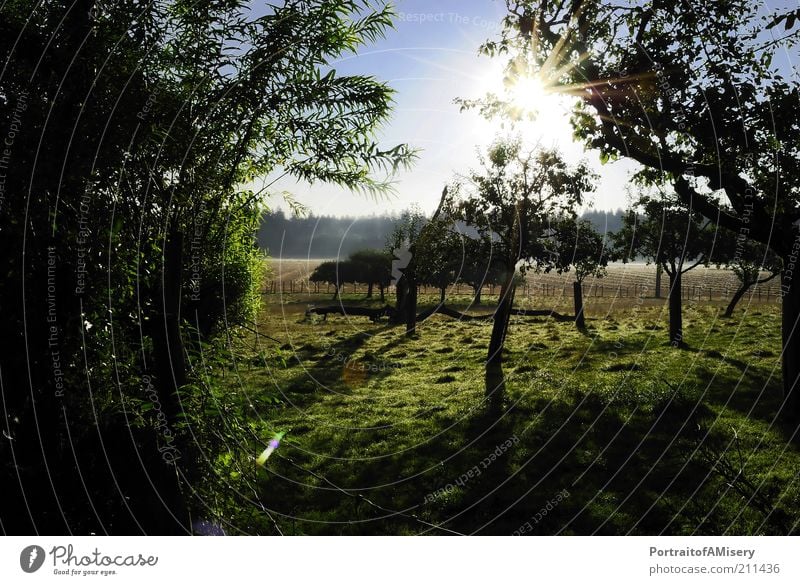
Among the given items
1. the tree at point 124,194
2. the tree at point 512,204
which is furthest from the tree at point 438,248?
the tree at point 124,194

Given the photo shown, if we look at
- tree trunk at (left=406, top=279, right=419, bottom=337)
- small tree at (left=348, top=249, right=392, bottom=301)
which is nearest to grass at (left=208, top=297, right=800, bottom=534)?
tree trunk at (left=406, top=279, right=419, bottom=337)

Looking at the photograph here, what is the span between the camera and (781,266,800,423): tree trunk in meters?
14.1

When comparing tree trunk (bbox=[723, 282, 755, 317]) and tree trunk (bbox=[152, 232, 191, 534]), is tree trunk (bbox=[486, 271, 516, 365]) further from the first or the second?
tree trunk (bbox=[152, 232, 191, 534])

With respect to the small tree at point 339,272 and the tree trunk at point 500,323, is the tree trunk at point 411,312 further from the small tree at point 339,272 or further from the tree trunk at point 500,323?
the small tree at point 339,272

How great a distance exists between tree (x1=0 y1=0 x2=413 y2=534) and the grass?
1.26 metres

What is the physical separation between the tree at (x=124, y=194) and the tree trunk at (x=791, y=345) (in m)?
12.0

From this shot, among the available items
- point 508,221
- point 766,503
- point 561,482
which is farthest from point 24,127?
point 508,221

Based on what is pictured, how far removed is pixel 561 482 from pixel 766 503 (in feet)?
12.5

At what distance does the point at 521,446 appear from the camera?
14.4 meters

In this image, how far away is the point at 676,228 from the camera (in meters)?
35.6

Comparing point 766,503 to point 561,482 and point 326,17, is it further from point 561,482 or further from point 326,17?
point 326,17

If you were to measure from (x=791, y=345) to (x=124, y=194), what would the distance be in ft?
51.7

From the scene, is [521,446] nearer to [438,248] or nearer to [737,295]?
[438,248]

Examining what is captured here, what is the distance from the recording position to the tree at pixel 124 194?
18.3ft
